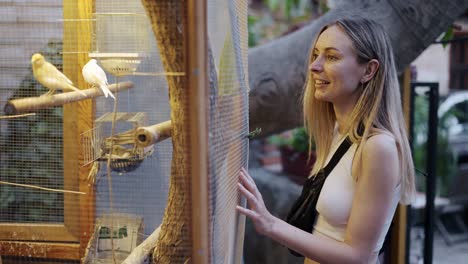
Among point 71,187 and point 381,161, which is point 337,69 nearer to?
point 381,161

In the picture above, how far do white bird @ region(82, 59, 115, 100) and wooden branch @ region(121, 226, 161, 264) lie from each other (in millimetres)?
322

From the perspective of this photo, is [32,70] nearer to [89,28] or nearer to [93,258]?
[89,28]

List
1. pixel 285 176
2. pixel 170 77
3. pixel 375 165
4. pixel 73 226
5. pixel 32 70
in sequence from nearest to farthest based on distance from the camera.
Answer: pixel 170 77
pixel 375 165
pixel 32 70
pixel 73 226
pixel 285 176

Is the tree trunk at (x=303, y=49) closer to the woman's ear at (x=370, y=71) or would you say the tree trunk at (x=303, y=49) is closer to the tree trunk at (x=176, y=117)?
the woman's ear at (x=370, y=71)

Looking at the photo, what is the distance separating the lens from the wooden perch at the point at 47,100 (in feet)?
4.01

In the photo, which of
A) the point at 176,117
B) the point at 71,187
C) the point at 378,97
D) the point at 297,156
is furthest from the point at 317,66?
the point at 297,156

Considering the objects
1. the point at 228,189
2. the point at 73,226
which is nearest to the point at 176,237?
the point at 228,189

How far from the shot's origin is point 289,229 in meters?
1.26

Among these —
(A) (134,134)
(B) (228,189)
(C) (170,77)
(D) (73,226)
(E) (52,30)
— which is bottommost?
(D) (73,226)

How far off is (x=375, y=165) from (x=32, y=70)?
79cm

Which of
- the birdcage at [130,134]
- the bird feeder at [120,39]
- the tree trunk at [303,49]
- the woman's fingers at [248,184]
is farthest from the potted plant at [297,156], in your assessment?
the bird feeder at [120,39]

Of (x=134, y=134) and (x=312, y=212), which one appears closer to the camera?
(x=134, y=134)

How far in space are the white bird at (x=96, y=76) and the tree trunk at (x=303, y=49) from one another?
4.11ft

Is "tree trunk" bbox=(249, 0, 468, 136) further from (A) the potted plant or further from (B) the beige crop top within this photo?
(B) the beige crop top
